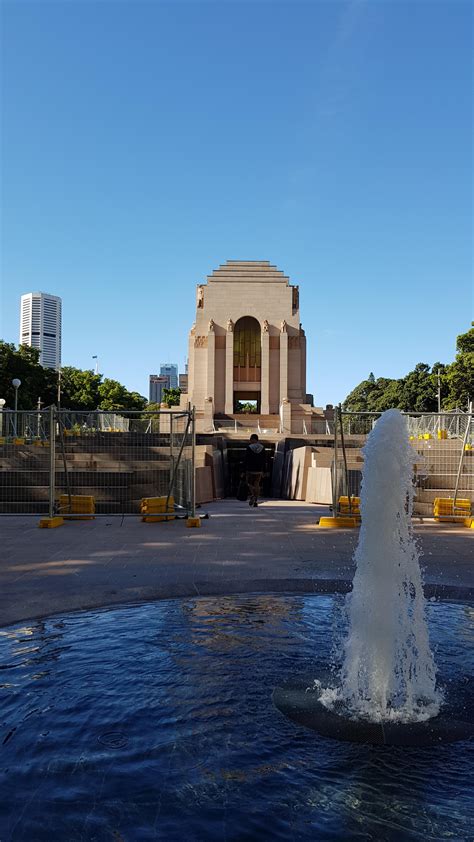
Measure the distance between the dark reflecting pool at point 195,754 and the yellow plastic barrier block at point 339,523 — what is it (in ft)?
22.4

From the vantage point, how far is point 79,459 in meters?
17.8

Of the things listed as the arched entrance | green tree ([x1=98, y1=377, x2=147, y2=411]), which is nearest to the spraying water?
the arched entrance

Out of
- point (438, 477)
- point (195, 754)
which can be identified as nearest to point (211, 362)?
point (438, 477)

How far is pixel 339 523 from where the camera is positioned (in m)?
12.5

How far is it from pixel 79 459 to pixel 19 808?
15.3 meters

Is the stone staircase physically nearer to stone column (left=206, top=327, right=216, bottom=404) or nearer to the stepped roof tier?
stone column (left=206, top=327, right=216, bottom=404)

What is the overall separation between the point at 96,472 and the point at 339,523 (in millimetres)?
5976

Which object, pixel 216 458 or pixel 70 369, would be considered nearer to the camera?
pixel 216 458

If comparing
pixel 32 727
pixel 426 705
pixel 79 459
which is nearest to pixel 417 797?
pixel 426 705

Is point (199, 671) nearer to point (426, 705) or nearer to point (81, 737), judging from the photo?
point (81, 737)

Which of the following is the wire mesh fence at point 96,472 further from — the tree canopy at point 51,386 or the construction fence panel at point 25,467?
the tree canopy at point 51,386

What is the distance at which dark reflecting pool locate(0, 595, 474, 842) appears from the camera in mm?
2848

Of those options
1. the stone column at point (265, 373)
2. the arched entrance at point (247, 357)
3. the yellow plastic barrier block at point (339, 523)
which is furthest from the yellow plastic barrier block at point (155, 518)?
the arched entrance at point (247, 357)

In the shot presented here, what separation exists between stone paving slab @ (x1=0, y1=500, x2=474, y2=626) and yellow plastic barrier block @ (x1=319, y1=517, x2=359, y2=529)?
0.34m
